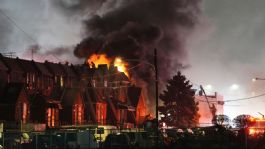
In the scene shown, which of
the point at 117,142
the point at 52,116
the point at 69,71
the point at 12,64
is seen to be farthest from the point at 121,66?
the point at 117,142

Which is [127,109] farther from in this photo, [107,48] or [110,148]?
[110,148]

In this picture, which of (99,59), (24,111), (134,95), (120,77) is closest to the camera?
(24,111)

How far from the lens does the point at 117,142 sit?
4400 centimetres

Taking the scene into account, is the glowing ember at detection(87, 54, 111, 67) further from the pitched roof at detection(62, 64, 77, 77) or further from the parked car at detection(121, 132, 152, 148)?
the parked car at detection(121, 132, 152, 148)

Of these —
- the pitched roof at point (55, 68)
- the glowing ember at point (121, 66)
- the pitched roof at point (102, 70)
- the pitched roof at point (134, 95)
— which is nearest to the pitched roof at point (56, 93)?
the pitched roof at point (55, 68)

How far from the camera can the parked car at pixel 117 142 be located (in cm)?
4253

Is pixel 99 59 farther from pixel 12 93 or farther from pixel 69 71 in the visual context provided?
pixel 12 93

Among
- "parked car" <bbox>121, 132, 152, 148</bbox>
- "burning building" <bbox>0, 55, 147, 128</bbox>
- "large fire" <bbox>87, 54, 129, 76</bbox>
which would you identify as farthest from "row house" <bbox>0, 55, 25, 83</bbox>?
"parked car" <bbox>121, 132, 152, 148</bbox>

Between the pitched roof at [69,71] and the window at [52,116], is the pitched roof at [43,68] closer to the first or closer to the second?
the pitched roof at [69,71]

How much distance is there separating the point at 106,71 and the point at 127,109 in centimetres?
1032

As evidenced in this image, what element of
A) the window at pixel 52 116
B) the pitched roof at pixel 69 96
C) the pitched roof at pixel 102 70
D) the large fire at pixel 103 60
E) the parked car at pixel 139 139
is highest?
the large fire at pixel 103 60

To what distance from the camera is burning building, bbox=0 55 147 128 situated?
6856cm

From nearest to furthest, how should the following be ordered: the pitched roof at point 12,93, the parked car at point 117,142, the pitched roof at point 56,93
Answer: the parked car at point 117,142, the pitched roof at point 12,93, the pitched roof at point 56,93

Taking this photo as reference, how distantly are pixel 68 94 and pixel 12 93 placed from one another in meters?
10.3
